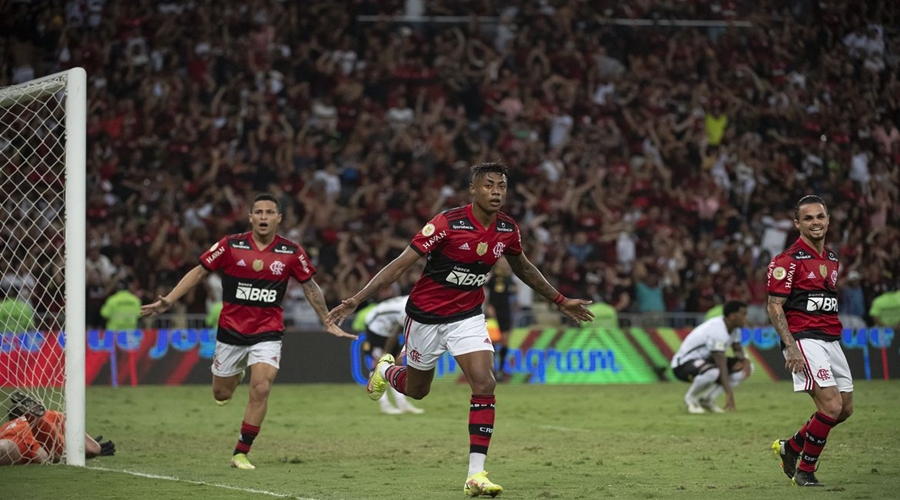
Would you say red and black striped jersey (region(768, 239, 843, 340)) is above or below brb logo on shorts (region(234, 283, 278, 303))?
above

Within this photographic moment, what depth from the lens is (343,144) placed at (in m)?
28.5

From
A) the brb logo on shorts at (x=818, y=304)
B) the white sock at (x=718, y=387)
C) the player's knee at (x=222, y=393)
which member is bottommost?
the white sock at (x=718, y=387)

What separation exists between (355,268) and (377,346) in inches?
261

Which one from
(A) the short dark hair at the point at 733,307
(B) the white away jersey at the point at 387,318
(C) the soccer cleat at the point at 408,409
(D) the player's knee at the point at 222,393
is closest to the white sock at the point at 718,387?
(A) the short dark hair at the point at 733,307

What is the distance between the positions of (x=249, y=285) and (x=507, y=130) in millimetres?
17804

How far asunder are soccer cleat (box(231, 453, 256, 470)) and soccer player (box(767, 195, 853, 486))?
492cm

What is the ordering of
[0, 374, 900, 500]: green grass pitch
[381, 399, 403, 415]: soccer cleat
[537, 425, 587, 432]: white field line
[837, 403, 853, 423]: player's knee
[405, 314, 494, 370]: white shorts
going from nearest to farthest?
[0, 374, 900, 500]: green grass pitch, [405, 314, 494, 370]: white shorts, [837, 403, 853, 423]: player's knee, [537, 425, 587, 432]: white field line, [381, 399, 403, 415]: soccer cleat

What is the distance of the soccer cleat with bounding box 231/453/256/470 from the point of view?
11602 millimetres

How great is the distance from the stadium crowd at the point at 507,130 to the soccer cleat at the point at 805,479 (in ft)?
51.1

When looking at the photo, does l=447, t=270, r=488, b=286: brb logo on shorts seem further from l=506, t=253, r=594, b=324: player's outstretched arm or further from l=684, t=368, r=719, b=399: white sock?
l=684, t=368, r=719, b=399: white sock

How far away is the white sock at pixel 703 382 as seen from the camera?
18.1 metres

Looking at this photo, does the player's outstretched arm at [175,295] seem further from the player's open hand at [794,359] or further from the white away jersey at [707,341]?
the white away jersey at [707,341]

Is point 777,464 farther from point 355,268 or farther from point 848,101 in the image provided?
point 848,101

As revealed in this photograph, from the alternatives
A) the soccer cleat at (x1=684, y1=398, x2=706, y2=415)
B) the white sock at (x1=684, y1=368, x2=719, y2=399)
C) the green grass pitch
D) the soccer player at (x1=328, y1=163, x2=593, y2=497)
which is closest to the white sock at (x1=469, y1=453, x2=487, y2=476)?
the soccer player at (x1=328, y1=163, x2=593, y2=497)
